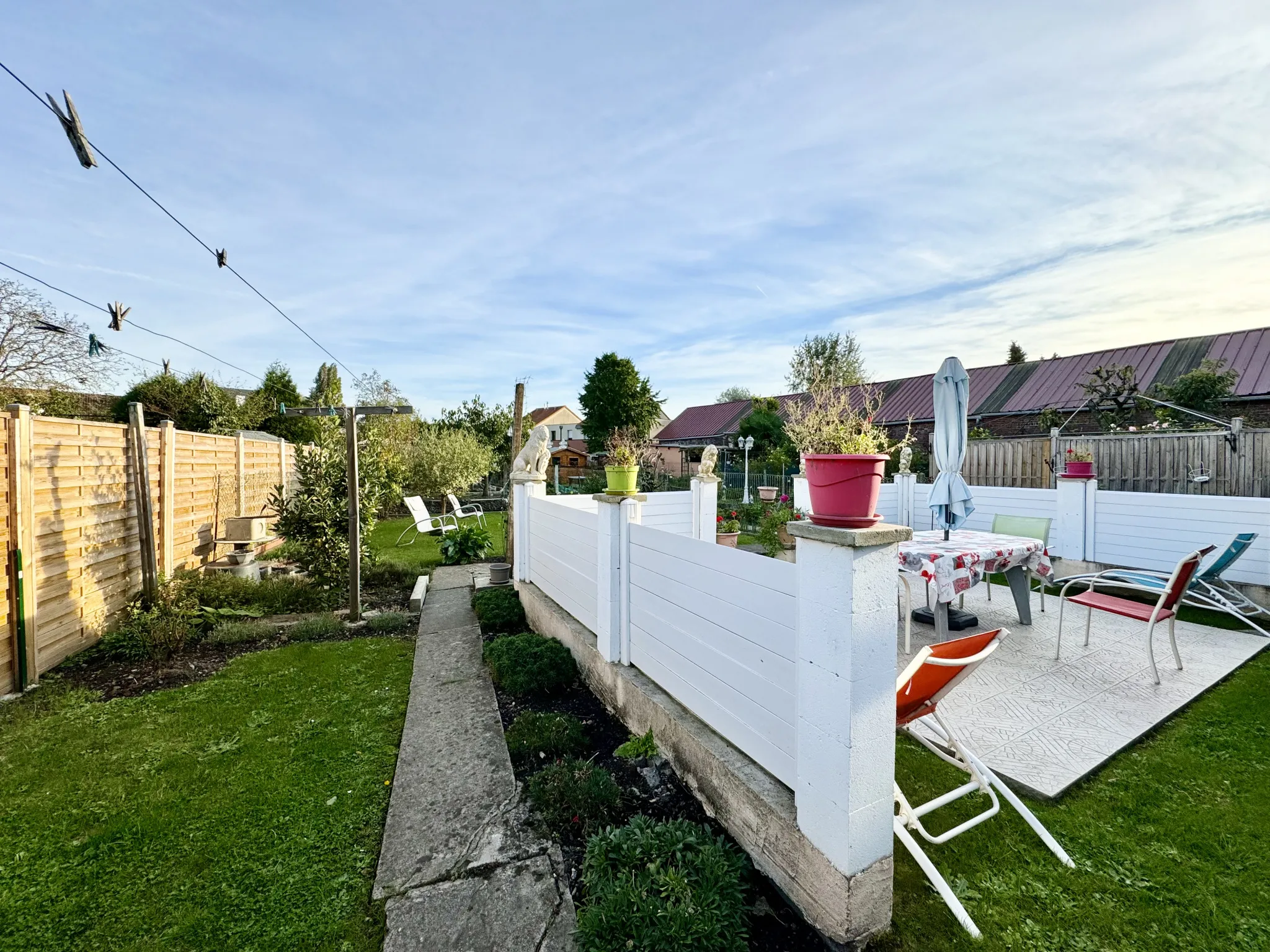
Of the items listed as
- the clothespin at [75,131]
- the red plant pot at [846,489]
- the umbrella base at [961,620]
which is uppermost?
the clothespin at [75,131]

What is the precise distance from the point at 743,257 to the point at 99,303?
26.8 ft

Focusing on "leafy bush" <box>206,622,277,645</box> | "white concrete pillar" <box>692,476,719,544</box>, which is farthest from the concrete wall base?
"leafy bush" <box>206,622,277,645</box>

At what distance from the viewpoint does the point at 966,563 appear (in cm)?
404

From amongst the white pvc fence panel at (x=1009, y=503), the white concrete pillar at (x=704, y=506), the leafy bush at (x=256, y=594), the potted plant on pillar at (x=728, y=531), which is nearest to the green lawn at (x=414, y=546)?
the leafy bush at (x=256, y=594)

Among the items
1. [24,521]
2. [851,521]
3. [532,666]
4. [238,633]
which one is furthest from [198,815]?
[851,521]

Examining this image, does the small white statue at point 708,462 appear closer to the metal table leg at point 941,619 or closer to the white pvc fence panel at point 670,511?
the white pvc fence panel at point 670,511

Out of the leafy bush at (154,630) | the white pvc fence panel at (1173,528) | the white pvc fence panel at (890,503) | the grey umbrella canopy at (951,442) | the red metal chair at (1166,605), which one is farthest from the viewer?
the white pvc fence panel at (890,503)

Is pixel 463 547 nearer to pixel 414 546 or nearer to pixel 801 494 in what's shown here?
pixel 414 546

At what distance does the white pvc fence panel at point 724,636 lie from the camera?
1.90 metres

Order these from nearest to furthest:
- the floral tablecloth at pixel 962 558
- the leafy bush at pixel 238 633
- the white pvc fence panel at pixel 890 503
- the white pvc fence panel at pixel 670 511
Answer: the floral tablecloth at pixel 962 558 < the leafy bush at pixel 238 633 < the white pvc fence panel at pixel 670 511 < the white pvc fence panel at pixel 890 503

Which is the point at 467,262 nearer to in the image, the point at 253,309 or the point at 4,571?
the point at 253,309

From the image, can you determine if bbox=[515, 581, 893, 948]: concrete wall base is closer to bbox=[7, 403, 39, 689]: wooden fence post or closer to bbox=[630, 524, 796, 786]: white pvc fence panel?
bbox=[630, 524, 796, 786]: white pvc fence panel

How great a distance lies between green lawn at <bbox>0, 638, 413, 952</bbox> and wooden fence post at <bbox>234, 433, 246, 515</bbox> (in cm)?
443

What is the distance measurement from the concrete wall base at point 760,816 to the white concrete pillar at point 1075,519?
228 inches
